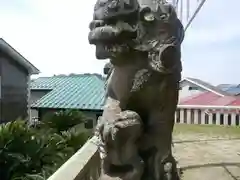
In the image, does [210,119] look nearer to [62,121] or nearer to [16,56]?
[62,121]

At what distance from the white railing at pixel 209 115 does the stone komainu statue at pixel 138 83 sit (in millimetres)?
4599

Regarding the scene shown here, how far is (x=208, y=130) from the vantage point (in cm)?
559

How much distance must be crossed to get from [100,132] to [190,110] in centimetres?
490

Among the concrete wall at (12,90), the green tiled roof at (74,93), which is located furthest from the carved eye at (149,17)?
the concrete wall at (12,90)

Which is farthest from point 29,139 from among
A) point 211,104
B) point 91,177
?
point 211,104

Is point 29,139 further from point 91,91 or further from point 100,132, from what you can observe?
point 91,91

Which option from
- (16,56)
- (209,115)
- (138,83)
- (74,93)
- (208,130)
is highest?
(138,83)

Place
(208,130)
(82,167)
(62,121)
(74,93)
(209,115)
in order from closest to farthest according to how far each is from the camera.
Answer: (82,167), (208,130), (209,115), (62,121), (74,93)

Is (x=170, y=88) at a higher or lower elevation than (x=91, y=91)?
higher

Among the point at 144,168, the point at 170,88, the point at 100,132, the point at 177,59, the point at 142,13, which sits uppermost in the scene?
the point at 142,13

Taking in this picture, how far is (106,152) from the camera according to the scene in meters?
1.45

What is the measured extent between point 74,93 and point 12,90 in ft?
6.17

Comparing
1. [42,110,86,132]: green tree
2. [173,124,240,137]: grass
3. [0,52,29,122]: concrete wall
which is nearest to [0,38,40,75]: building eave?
[0,52,29,122]: concrete wall

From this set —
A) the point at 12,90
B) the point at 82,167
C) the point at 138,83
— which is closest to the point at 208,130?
the point at 82,167
